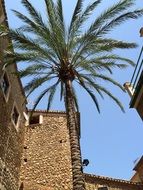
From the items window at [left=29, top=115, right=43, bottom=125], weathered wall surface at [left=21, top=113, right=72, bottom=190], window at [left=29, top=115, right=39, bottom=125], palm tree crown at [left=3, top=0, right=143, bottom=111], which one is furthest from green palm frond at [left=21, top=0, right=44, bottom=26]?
window at [left=29, top=115, right=39, bottom=125]

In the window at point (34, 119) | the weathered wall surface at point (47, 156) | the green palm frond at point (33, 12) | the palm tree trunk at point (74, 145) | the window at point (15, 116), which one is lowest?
the weathered wall surface at point (47, 156)

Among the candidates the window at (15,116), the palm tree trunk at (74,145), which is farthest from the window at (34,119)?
the palm tree trunk at (74,145)

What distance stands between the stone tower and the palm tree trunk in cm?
372

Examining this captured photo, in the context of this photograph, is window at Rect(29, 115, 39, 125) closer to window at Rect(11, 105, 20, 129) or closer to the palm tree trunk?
window at Rect(11, 105, 20, 129)

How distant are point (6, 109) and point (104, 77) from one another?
595cm

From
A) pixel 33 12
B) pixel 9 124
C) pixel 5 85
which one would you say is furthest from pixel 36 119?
pixel 33 12

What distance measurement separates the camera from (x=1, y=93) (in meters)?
16.7

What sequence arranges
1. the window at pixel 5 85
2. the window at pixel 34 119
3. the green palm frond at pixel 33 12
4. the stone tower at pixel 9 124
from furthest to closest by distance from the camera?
1. the window at pixel 34 119
2. the window at pixel 5 85
3. the stone tower at pixel 9 124
4. the green palm frond at pixel 33 12

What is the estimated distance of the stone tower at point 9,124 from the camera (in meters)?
16.0

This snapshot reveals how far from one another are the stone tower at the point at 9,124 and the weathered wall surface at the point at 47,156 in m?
1.00

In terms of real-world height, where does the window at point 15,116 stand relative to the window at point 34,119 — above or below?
above

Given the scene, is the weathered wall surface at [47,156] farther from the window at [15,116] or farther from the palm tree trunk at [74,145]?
the palm tree trunk at [74,145]

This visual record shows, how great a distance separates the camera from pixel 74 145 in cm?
1221

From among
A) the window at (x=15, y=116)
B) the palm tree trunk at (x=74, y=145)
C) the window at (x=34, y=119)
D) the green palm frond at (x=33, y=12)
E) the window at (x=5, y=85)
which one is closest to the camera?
the palm tree trunk at (x=74, y=145)
